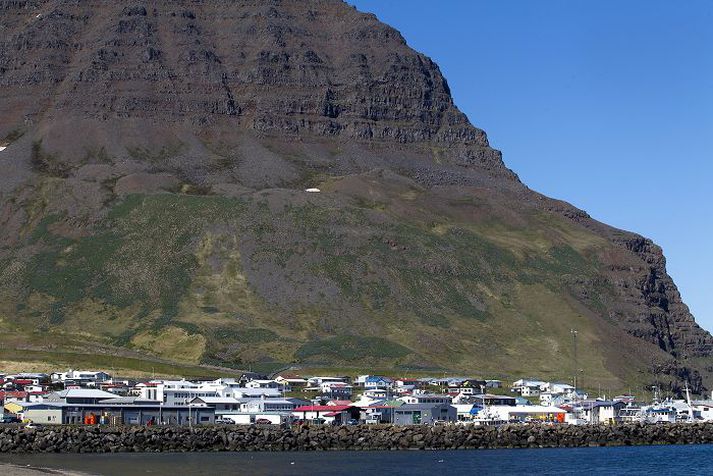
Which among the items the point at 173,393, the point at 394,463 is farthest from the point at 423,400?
the point at 394,463

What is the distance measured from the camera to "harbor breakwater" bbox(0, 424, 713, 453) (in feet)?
490

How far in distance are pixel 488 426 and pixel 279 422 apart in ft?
81.9

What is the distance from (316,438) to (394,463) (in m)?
20.0

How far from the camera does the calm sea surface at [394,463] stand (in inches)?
5049

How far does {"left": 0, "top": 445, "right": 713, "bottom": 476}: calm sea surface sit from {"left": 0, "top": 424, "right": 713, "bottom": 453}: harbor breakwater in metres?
5.16

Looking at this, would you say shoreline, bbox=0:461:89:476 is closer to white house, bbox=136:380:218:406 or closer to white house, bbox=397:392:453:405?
white house, bbox=136:380:218:406

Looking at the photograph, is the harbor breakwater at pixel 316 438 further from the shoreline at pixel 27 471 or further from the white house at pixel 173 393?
the white house at pixel 173 393

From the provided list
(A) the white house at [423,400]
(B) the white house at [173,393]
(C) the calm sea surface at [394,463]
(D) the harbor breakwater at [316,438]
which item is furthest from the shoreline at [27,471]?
(A) the white house at [423,400]

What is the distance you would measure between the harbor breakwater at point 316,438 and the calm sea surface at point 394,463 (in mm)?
5157

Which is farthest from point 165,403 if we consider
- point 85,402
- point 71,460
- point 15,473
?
point 15,473

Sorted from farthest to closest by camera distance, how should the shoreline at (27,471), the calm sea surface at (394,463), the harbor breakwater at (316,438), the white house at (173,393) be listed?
the white house at (173,393), the harbor breakwater at (316,438), the calm sea surface at (394,463), the shoreline at (27,471)

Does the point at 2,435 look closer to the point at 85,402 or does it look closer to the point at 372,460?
the point at 85,402

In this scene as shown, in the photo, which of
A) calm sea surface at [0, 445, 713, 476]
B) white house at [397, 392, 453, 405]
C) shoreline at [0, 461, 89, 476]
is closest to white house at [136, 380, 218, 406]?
white house at [397, 392, 453, 405]

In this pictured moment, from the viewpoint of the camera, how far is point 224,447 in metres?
152
